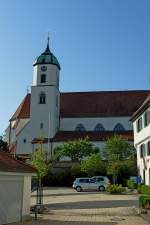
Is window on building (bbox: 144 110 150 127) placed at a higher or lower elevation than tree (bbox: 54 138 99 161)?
higher

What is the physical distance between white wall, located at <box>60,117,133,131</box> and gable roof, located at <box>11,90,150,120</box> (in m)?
0.82

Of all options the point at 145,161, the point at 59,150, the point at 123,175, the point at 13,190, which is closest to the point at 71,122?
the point at 59,150

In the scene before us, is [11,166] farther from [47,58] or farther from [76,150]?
[47,58]

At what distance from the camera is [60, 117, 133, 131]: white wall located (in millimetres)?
71938

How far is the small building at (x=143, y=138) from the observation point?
134ft

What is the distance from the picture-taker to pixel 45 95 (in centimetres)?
7156

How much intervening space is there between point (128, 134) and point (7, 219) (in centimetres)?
5445

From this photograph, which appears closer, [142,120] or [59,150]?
[142,120]

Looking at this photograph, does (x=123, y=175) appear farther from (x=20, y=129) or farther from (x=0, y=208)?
(x=0, y=208)

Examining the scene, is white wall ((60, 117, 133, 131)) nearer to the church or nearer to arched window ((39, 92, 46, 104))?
the church

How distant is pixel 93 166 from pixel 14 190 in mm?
36538

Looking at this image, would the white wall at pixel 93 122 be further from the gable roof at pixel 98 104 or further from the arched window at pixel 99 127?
the gable roof at pixel 98 104

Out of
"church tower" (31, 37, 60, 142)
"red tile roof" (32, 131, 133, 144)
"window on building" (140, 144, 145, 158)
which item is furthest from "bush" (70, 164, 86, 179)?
"church tower" (31, 37, 60, 142)

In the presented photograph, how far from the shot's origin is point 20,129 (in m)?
71.4
